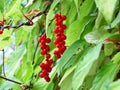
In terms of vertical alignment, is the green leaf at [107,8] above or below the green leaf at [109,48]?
above

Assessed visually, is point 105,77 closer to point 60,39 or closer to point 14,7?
point 60,39

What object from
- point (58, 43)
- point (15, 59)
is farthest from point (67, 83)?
point (15, 59)

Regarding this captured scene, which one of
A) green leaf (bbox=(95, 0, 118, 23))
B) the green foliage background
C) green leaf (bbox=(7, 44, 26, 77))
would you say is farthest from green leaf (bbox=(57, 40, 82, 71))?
green leaf (bbox=(7, 44, 26, 77))

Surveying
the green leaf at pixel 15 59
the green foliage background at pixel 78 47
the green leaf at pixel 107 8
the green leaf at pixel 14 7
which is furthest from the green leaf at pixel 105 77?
the green leaf at pixel 15 59

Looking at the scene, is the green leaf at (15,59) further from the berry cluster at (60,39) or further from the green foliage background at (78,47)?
the berry cluster at (60,39)

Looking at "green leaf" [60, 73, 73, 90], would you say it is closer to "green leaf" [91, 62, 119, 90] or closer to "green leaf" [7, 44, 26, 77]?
"green leaf" [91, 62, 119, 90]

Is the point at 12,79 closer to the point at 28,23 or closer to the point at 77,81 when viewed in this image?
the point at 28,23
